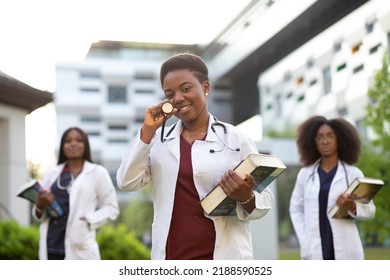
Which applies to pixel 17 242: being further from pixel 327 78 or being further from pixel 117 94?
pixel 117 94

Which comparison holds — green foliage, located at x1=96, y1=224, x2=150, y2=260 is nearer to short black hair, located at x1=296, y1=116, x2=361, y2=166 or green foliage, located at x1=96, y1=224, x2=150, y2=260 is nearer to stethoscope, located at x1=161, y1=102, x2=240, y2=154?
short black hair, located at x1=296, y1=116, x2=361, y2=166

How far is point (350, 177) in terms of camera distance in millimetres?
2750

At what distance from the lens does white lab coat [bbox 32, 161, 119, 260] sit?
117 inches

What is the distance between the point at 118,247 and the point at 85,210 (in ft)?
7.34

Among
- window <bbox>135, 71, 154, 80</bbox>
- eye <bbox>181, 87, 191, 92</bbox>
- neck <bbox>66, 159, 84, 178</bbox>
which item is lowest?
eye <bbox>181, 87, 191, 92</bbox>

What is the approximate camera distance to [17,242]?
17.3 ft

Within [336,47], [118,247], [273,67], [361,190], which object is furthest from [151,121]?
[273,67]

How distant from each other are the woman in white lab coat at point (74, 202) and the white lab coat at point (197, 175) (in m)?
1.26

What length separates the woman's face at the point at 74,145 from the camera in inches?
121

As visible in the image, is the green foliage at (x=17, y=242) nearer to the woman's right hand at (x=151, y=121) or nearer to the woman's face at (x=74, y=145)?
the woman's face at (x=74, y=145)

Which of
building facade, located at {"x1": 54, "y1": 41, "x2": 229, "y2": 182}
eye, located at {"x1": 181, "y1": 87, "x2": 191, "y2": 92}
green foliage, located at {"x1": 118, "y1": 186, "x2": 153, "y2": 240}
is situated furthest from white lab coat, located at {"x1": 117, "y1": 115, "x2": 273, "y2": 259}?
green foliage, located at {"x1": 118, "y1": 186, "x2": 153, "y2": 240}

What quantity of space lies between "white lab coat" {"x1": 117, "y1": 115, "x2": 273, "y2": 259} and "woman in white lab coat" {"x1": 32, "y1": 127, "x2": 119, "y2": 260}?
126cm

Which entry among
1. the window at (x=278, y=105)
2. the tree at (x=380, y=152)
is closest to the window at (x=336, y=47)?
the tree at (x=380, y=152)
